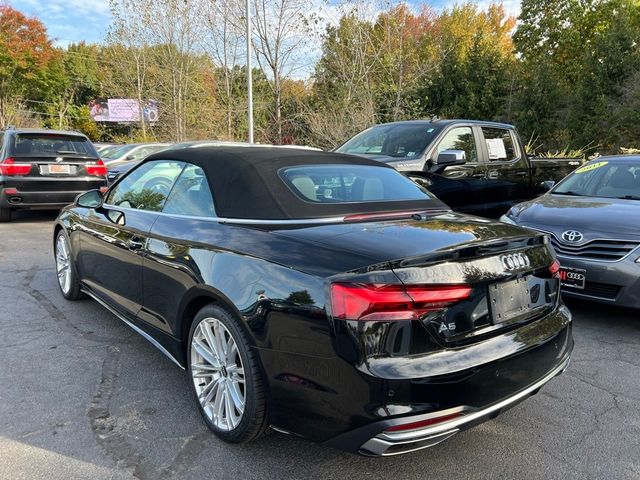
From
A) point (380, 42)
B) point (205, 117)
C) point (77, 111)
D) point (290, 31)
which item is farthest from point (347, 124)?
point (77, 111)

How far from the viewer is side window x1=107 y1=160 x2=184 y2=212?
3486 mm

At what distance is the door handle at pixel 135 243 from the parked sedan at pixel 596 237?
351cm

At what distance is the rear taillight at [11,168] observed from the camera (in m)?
8.79

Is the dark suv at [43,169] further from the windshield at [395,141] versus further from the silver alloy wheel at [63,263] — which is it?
the windshield at [395,141]

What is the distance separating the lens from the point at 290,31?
19484mm

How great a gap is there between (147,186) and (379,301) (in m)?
2.40

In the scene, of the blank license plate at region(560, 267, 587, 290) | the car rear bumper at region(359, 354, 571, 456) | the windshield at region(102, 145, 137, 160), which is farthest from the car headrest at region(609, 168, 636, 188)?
the windshield at region(102, 145, 137, 160)

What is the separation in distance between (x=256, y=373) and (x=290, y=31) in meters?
19.1

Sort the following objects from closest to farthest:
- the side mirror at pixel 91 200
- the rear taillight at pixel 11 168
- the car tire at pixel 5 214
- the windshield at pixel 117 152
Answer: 1. the side mirror at pixel 91 200
2. the rear taillight at pixel 11 168
3. the car tire at pixel 5 214
4. the windshield at pixel 117 152

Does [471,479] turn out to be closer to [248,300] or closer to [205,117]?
[248,300]

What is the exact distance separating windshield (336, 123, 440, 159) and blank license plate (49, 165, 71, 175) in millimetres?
5174

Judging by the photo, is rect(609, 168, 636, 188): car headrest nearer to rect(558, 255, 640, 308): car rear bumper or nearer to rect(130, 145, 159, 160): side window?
rect(558, 255, 640, 308): car rear bumper

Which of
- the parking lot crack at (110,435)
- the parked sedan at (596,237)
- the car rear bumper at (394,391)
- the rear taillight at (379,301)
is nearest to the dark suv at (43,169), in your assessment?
the parking lot crack at (110,435)

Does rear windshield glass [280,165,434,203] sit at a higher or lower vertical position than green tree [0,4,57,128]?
lower
